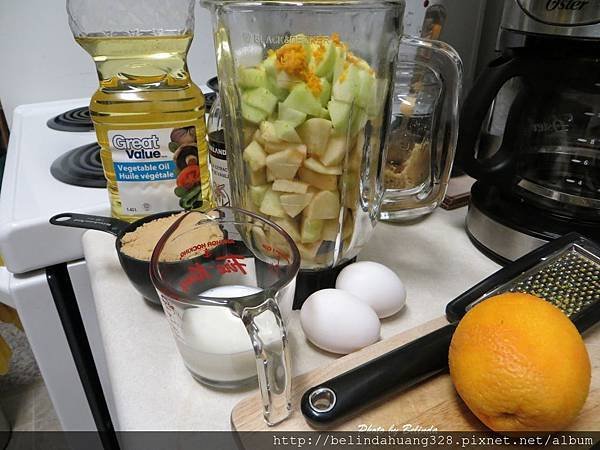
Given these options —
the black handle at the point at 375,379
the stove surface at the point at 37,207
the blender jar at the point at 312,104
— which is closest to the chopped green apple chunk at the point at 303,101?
the blender jar at the point at 312,104


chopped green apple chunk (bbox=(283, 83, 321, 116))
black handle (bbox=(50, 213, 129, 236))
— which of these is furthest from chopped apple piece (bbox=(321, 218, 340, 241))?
black handle (bbox=(50, 213, 129, 236))

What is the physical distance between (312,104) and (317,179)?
66mm

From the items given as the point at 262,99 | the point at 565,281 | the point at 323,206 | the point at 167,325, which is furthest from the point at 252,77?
the point at 565,281

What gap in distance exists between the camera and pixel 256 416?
0.34m

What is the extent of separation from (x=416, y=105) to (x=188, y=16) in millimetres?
321

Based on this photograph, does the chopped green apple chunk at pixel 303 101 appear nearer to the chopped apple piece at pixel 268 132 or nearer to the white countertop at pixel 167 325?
the chopped apple piece at pixel 268 132

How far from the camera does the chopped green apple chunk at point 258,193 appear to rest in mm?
433

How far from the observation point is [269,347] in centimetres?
31

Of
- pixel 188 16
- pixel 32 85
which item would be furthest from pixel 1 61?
pixel 188 16

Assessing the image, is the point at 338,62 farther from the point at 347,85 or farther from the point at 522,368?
the point at 522,368

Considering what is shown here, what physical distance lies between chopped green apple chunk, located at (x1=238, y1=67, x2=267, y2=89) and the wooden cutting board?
0.24 metres

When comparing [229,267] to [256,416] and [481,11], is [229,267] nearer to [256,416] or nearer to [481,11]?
[256,416]

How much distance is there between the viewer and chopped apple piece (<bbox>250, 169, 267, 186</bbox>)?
1.40 feet

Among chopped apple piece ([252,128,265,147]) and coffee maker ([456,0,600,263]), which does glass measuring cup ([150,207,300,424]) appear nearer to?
chopped apple piece ([252,128,265,147])
